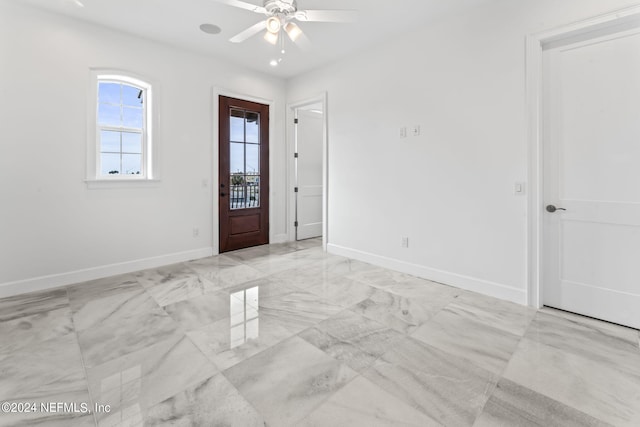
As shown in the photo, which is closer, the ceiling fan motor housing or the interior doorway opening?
the ceiling fan motor housing

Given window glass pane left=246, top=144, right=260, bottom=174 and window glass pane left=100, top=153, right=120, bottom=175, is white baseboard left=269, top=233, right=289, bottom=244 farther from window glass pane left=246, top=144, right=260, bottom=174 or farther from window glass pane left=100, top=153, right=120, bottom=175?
window glass pane left=100, top=153, right=120, bottom=175

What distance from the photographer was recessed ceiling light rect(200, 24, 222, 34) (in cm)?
356

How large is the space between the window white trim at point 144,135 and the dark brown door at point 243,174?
0.94 meters

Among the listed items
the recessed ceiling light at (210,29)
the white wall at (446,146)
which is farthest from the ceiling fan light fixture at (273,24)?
the white wall at (446,146)

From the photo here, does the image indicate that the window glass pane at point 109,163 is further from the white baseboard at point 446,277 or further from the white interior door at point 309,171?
the white baseboard at point 446,277

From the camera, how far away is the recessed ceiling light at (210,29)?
11.7ft

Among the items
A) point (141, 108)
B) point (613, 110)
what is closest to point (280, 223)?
point (141, 108)

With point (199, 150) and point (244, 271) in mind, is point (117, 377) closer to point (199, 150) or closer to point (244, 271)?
point (244, 271)

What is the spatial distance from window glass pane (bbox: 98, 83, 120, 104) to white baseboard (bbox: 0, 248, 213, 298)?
6.58ft

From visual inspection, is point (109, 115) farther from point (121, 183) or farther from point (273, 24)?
point (273, 24)

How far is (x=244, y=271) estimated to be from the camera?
3930 millimetres

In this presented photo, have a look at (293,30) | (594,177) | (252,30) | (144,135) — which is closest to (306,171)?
(144,135)

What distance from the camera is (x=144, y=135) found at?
403 cm

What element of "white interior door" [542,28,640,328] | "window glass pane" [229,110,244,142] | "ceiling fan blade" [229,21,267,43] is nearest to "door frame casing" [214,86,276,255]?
"window glass pane" [229,110,244,142]
